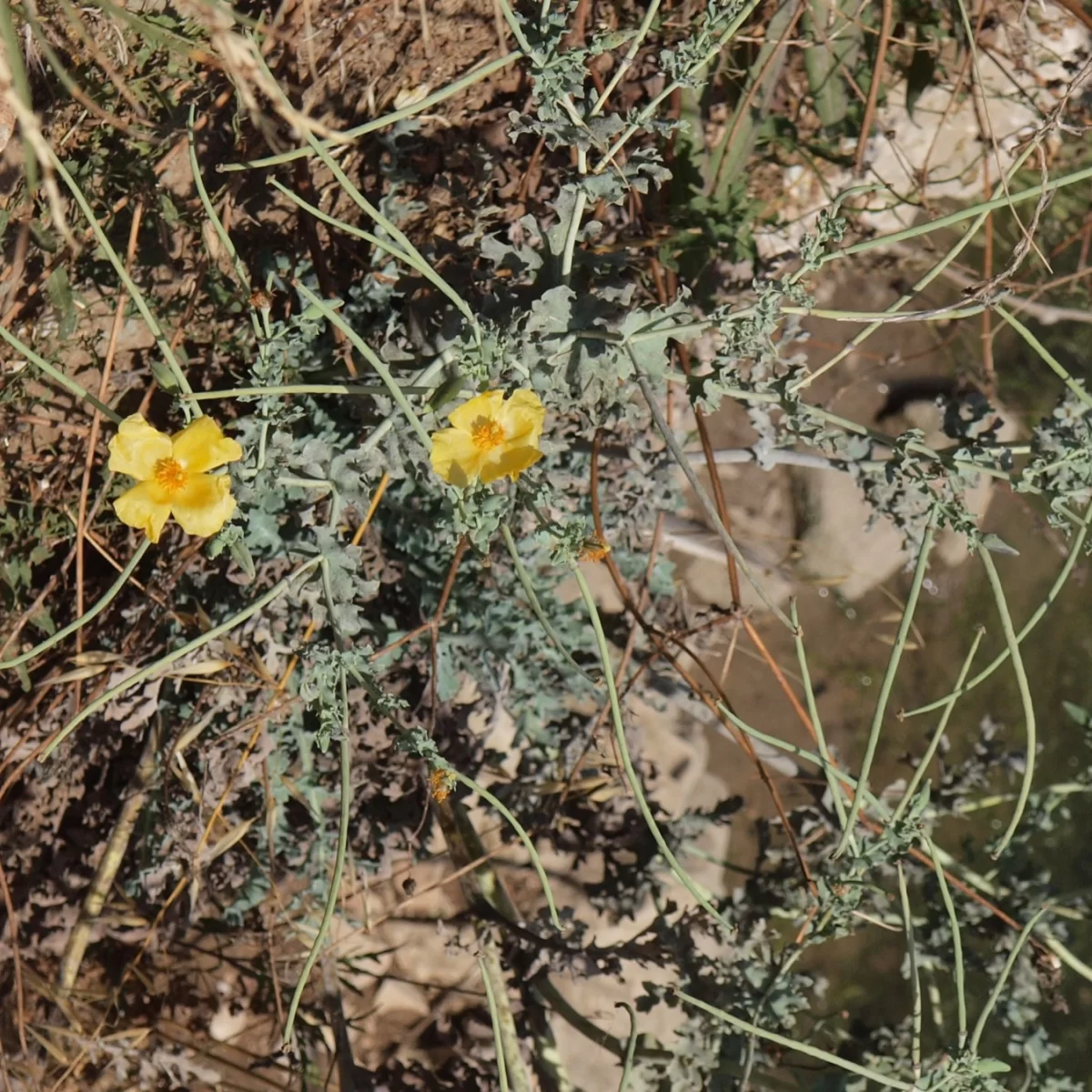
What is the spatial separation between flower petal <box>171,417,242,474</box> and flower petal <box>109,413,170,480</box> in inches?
1.3

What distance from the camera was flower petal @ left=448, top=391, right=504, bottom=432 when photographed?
124 centimetres

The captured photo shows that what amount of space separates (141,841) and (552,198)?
1384 millimetres

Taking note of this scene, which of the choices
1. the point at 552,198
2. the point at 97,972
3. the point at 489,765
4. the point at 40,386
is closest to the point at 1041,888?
the point at 489,765

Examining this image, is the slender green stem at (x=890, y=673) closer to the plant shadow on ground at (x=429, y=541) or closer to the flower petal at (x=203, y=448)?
the plant shadow on ground at (x=429, y=541)

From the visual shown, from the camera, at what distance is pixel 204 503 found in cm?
125

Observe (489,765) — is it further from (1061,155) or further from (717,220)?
(1061,155)

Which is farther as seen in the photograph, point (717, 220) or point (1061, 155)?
point (1061, 155)

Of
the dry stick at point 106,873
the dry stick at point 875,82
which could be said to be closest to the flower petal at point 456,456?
the dry stick at point 106,873

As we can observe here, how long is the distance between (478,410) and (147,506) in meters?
0.43

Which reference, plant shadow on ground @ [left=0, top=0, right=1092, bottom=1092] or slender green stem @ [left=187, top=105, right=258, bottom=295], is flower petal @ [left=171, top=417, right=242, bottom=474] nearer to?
plant shadow on ground @ [left=0, top=0, right=1092, bottom=1092]

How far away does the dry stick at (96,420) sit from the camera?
165 centimetres

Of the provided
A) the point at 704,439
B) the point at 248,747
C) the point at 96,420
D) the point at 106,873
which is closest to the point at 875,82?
the point at 704,439

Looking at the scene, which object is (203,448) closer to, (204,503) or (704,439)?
(204,503)

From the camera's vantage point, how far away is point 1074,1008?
8.72ft
